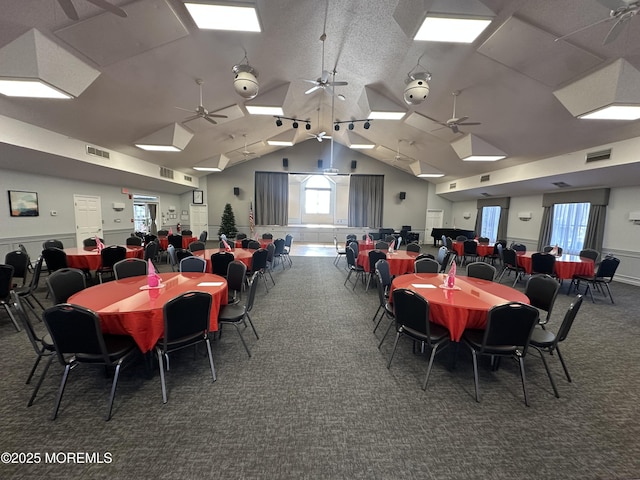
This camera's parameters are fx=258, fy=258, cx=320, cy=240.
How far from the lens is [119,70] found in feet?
15.0

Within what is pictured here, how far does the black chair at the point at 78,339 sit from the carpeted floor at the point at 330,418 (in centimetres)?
32

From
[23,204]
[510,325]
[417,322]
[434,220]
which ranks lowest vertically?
[417,322]

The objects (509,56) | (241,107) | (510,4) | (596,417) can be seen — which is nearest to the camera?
(596,417)

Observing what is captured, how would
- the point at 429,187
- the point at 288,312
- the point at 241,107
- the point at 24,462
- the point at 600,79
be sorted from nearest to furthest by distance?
1. the point at 24,462
2. the point at 600,79
3. the point at 288,312
4. the point at 241,107
5. the point at 429,187

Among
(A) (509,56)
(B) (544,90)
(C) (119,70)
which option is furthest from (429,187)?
(C) (119,70)

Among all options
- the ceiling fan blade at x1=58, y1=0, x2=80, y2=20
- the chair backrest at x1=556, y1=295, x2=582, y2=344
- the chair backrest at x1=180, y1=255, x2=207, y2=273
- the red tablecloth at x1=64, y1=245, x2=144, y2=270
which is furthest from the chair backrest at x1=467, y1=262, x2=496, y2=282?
the red tablecloth at x1=64, y1=245, x2=144, y2=270

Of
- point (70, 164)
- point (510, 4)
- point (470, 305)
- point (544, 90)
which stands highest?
point (510, 4)

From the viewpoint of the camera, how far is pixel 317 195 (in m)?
14.6

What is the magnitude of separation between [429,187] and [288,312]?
40.9ft

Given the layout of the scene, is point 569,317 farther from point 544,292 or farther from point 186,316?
point 186,316

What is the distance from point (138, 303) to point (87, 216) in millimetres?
8199

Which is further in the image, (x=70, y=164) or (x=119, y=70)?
(x=70, y=164)

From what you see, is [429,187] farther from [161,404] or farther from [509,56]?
[161,404]

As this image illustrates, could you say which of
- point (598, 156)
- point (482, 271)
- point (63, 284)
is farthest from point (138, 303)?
point (598, 156)
